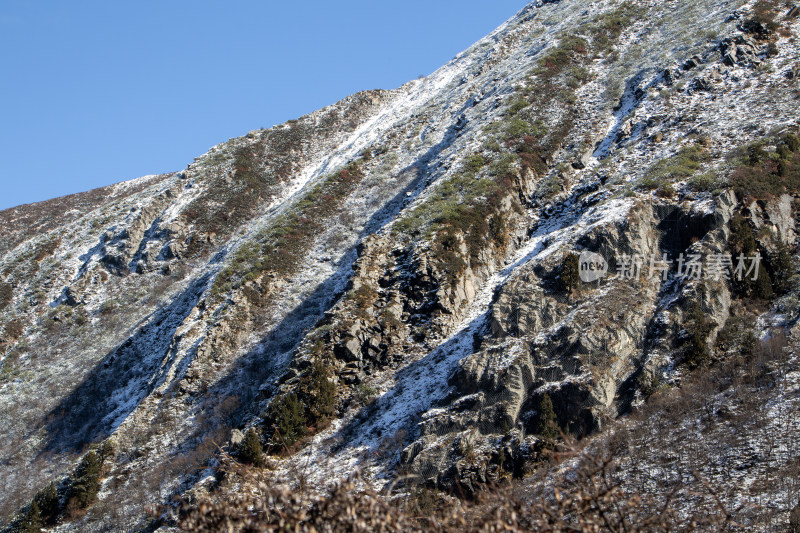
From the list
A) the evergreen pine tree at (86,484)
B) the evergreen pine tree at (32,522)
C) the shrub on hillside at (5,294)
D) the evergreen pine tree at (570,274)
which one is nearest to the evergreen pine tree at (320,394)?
the evergreen pine tree at (86,484)

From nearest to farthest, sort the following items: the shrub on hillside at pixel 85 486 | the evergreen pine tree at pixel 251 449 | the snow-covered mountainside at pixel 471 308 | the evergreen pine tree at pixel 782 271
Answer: the snow-covered mountainside at pixel 471 308 < the evergreen pine tree at pixel 782 271 < the evergreen pine tree at pixel 251 449 < the shrub on hillside at pixel 85 486

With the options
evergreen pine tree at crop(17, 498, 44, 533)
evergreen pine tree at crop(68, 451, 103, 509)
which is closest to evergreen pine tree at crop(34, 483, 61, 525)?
evergreen pine tree at crop(17, 498, 44, 533)

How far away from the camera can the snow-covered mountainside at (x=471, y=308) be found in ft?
68.9

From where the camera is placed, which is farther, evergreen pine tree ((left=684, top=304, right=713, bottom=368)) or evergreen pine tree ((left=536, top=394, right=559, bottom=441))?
evergreen pine tree ((left=684, top=304, right=713, bottom=368))

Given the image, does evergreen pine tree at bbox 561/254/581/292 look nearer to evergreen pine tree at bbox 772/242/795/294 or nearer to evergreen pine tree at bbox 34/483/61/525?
evergreen pine tree at bbox 772/242/795/294

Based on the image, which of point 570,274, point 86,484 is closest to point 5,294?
point 86,484

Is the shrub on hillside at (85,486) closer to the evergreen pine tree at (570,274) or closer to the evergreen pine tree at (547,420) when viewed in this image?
the evergreen pine tree at (547,420)

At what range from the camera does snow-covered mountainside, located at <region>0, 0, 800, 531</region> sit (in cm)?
2100

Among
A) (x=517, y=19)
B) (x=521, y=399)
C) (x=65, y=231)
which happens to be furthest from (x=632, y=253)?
(x=517, y=19)

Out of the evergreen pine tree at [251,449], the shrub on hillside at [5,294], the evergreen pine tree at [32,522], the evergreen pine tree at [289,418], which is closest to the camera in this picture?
the evergreen pine tree at [251,449]

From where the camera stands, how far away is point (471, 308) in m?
30.9

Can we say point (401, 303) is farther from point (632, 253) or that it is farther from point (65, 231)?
point (65, 231)

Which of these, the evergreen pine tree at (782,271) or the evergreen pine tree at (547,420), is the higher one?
the evergreen pine tree at (547,420)

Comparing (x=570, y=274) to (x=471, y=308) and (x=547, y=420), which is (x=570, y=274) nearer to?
(x=471, y=308)
